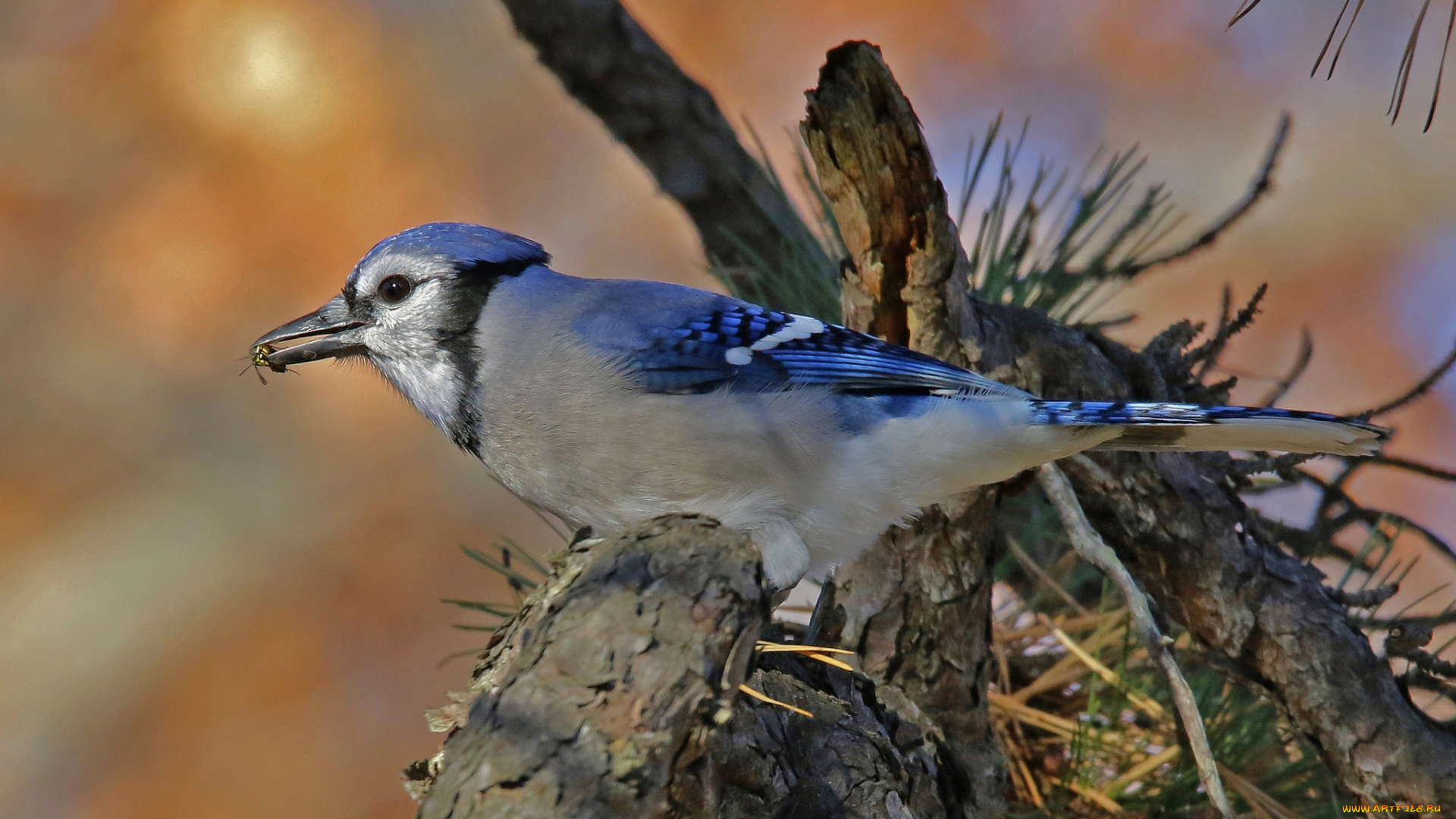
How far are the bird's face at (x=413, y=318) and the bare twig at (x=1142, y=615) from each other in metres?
0.73

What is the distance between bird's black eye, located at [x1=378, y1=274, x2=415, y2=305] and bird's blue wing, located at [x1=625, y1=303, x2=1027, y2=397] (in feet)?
1.12

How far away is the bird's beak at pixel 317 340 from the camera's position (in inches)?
55.8

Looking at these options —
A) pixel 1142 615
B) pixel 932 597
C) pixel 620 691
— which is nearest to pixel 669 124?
pixel 932 597

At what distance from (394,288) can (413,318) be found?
0.05 meters

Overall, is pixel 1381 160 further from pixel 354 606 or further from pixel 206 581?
pixel 206 581

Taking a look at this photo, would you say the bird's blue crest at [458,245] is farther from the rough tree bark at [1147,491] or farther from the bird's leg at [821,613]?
the bird's leg at [821,613]

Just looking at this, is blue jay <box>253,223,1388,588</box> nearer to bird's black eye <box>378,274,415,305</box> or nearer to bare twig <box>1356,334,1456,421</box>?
bird's black eye <box>378,274,415,305</box>

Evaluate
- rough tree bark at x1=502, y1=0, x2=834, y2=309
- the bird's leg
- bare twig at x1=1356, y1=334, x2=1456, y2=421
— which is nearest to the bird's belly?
the bird's leg

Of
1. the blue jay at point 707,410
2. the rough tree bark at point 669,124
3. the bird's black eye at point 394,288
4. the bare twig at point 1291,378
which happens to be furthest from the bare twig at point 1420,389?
the bird's black eye at point 394,288

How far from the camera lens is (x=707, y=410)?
1.24 meters

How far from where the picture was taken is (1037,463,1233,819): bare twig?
105 centimetres

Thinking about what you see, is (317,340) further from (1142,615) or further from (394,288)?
(1142,615)

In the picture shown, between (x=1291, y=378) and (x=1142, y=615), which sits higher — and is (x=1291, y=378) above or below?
above

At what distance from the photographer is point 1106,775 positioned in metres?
1.44
